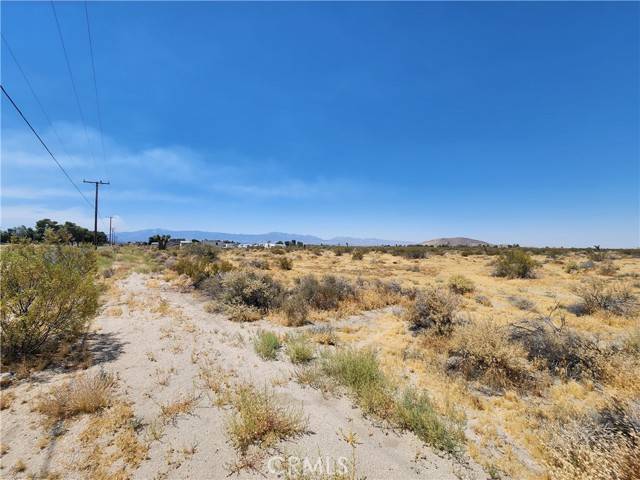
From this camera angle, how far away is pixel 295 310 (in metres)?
10.1

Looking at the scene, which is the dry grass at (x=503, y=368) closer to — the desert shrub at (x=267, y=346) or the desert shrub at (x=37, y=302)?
the desert shrub at (x=267, y=346)

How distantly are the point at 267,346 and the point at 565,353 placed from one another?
21.8 feet

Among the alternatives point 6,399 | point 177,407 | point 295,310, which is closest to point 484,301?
point 295,310

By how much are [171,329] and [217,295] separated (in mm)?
4257

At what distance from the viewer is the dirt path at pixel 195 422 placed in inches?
136

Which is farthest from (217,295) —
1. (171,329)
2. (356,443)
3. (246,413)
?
(356,443)

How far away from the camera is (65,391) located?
15.3 feet

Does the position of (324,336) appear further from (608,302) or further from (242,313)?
(608,302)

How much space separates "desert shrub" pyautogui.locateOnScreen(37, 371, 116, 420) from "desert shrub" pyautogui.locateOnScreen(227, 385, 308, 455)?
2.13 meters

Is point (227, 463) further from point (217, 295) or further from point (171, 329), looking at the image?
point (217, 295)

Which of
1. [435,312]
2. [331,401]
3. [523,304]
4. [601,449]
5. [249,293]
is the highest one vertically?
[249,293]

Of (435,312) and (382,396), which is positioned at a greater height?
(435,312)

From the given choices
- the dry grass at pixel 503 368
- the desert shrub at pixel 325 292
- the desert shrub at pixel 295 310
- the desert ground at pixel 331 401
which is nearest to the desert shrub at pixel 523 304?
the dry grass at pixel 503 368

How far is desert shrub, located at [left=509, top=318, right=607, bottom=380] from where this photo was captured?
565 cm
